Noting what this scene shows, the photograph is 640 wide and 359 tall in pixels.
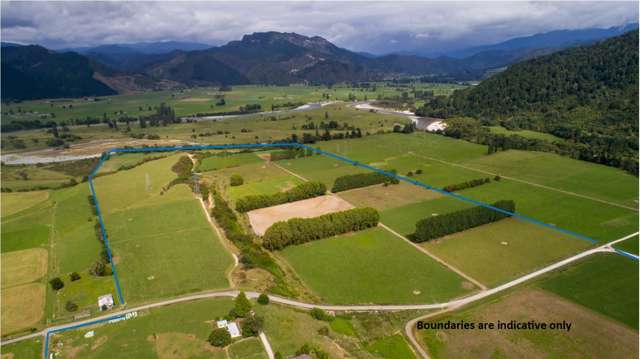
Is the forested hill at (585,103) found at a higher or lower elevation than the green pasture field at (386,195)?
higher

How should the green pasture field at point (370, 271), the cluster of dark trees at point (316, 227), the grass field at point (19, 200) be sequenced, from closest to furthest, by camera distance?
1. the green pasture field at point (370, 271)
2. the cluster of dark trees at point (316, 227)
3. the grass field at point (19, 200)

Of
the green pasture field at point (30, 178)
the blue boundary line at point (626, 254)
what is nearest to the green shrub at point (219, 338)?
the blue boundary line at point (626, 254)

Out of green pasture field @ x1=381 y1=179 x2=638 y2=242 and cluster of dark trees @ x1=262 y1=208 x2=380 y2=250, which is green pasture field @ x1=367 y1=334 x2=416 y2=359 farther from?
green pasture field @ x1=381 y1=179 x2=638 y2=242

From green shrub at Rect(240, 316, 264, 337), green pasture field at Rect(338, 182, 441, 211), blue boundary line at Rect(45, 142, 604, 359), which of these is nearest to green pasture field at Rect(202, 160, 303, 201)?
green pasture field at Rect(338, 182, 441, 211)

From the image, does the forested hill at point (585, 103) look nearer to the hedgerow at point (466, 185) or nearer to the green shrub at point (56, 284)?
the hedgerow at point (466, 185)

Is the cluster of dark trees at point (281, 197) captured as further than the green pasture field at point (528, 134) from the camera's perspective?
No

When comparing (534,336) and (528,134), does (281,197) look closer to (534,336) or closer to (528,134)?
(534,336)

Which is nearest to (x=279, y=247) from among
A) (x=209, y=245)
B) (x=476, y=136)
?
(x=209, y=245)

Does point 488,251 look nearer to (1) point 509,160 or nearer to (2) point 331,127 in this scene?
(1) point 509,160
